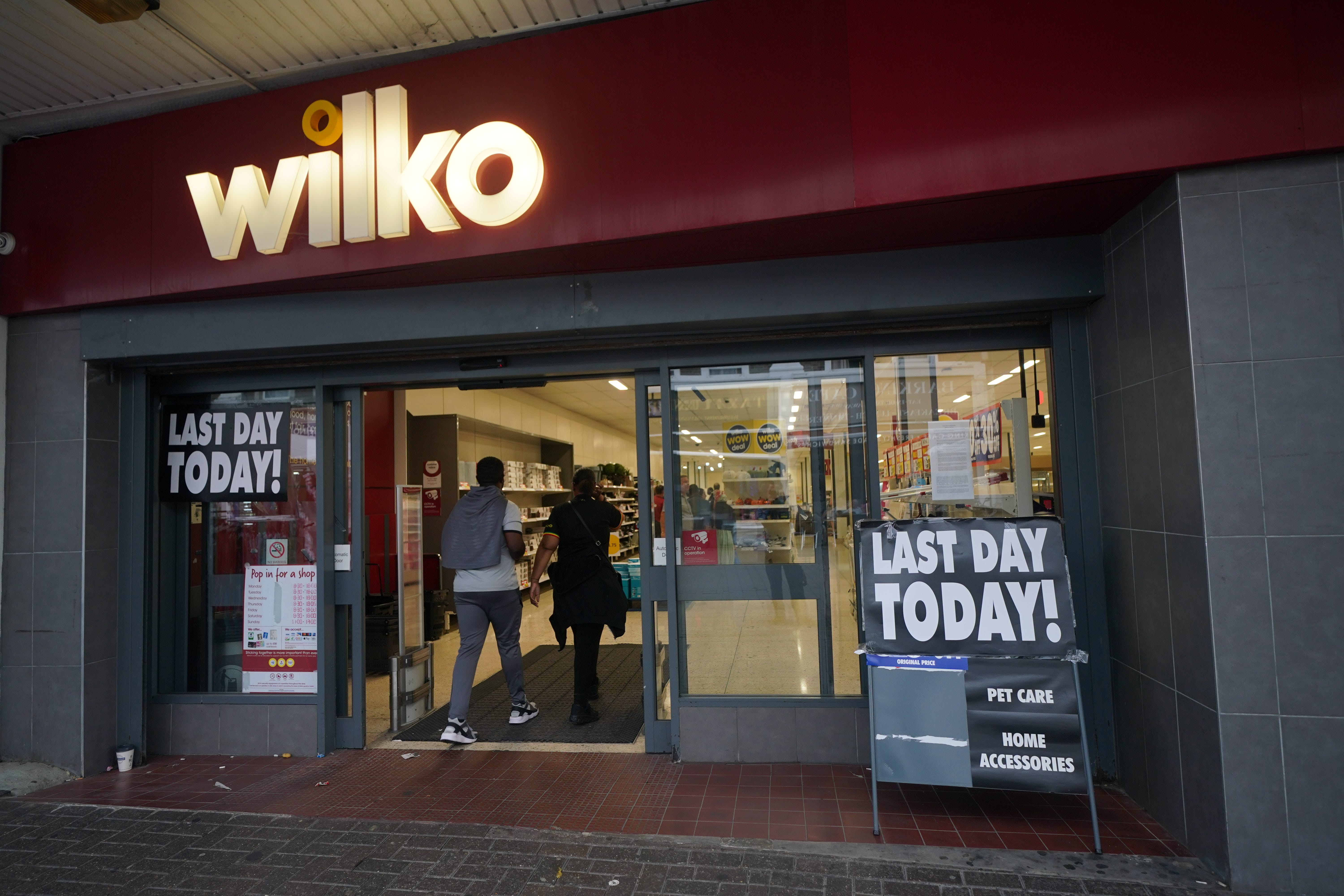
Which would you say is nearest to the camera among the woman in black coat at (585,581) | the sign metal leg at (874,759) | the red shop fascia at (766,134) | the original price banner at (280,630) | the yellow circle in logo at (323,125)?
the red shop fascia at (766,134)

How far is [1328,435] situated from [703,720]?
3.06m

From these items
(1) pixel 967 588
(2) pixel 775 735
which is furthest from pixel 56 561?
(1) pixel 967 588

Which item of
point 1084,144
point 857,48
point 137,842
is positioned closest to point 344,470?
point 137,842

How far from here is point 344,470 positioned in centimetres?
465

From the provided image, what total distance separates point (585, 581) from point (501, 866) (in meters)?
2.20

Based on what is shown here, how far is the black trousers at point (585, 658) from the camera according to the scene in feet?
16.1

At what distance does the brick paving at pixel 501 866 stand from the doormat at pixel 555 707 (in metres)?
1.29

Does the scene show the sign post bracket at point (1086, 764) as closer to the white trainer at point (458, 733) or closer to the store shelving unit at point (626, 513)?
the white trainer at point (458, 733)

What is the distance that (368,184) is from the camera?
3.67 metres

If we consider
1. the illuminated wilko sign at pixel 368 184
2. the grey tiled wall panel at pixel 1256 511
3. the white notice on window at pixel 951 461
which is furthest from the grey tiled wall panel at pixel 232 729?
the grey tiled wall panel at pixel 1256 511

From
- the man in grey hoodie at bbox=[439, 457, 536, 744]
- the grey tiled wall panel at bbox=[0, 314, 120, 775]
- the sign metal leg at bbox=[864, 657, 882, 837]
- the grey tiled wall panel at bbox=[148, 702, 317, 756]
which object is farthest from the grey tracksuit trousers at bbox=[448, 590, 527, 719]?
the sign metal leg at bbox=[864, 657, 882, 837]

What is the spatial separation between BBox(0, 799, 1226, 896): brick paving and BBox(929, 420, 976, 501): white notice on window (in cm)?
172

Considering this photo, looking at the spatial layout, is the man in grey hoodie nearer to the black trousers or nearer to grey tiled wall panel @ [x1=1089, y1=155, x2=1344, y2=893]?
the black trousers

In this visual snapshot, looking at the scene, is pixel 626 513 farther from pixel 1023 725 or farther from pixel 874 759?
pixel 1023 725
